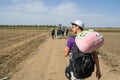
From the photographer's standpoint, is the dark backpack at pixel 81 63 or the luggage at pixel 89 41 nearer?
the luggage at pixel 89 41

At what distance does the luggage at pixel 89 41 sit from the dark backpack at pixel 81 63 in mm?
122

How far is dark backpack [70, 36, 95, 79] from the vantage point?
473 centimetres

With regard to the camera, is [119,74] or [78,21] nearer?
[78,21]

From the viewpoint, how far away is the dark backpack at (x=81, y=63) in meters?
4.73

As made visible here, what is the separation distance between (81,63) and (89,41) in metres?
0.44

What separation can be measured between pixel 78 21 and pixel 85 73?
3.34ft

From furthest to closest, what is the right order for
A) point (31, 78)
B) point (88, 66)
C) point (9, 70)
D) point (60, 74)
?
point (9, 70)
point (60, 74)
point (31, 78)
point (88, 66)

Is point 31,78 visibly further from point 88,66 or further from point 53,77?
point 88,66

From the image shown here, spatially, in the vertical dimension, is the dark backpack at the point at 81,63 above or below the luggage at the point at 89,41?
below

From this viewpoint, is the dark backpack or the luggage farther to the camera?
the dark backpack

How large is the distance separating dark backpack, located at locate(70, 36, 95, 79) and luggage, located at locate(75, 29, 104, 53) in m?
0.12

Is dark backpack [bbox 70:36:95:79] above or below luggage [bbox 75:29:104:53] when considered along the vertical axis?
below

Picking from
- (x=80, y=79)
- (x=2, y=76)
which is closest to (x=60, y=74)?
(x=2, y=76)

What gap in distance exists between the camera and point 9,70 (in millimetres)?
10961
